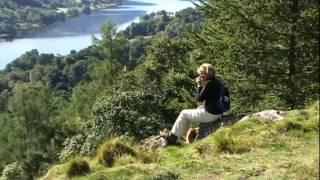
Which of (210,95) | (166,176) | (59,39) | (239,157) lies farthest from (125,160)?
(59,39)

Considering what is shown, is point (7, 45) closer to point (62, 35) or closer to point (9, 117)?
point (62, 35)

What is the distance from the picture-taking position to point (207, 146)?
30.5 feet

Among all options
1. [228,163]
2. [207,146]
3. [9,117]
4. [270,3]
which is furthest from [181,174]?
[9,117]

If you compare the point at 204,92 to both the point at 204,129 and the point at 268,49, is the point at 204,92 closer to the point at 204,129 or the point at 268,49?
the point at 204,129

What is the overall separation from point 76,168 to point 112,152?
930mm

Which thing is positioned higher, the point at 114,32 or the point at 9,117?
the point at 114,32

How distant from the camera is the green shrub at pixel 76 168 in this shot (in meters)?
8.81

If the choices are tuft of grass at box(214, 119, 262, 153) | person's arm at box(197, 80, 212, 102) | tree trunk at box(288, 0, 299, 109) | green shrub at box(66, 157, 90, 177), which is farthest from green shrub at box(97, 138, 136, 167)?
tree trunk at box(288, 0, 299, 109)

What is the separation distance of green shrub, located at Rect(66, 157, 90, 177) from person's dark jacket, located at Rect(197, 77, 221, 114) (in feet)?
8.51

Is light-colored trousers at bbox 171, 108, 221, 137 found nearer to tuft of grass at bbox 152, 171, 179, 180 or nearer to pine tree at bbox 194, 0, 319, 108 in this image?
tuft of grass at bbox 152, 171, 179, 180

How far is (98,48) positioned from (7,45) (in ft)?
388

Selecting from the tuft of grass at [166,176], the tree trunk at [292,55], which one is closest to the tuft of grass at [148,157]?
the tuft of grass at [166,176]

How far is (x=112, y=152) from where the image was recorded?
31.5ft

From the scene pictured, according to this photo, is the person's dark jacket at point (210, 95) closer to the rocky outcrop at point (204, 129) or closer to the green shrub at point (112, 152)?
the rocky outcrop at point (204, 129)
